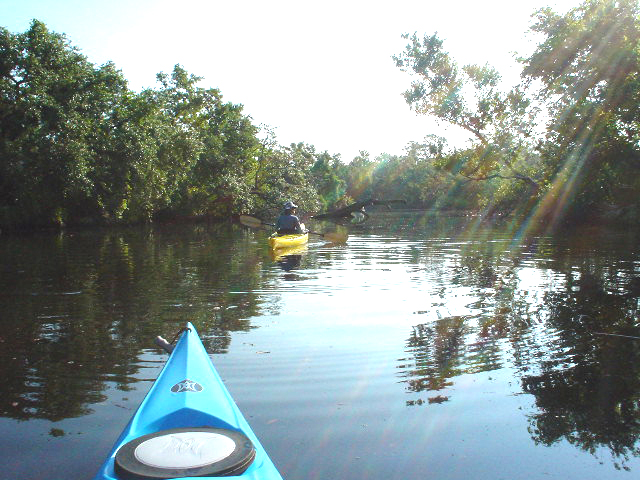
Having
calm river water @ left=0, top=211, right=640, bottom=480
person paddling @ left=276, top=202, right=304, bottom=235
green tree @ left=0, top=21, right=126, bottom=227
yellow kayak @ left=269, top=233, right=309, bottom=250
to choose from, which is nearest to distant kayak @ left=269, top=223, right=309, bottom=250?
yellow kayak @ left=269, top=233, right=309, bottom=250

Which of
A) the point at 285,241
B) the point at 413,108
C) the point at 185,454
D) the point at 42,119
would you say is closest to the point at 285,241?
the point at 285,241

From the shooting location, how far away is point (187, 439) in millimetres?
2896

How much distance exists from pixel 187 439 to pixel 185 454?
0.51ft

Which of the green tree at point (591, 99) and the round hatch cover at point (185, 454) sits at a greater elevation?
the green tree at point (591, 99)

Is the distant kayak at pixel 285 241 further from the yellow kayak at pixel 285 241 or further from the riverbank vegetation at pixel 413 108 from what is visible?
the riverbank vegetation at pixel 413 108

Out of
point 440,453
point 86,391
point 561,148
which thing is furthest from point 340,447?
point 561,148

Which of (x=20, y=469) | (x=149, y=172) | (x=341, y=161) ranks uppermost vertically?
(x=341, y=161)

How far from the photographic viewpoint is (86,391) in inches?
192

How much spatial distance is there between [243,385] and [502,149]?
3148 centimetres

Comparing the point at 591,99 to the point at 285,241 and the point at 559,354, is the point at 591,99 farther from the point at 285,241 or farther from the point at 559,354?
the point at 559,354

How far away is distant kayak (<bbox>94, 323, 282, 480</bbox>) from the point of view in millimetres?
2621

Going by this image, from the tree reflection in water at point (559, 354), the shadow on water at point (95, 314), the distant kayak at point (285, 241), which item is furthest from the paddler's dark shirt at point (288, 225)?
the tree reflection in water at point (559, 354)

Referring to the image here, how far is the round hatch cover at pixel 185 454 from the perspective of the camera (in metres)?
2.60

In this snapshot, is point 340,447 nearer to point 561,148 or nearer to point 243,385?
point 243,385
